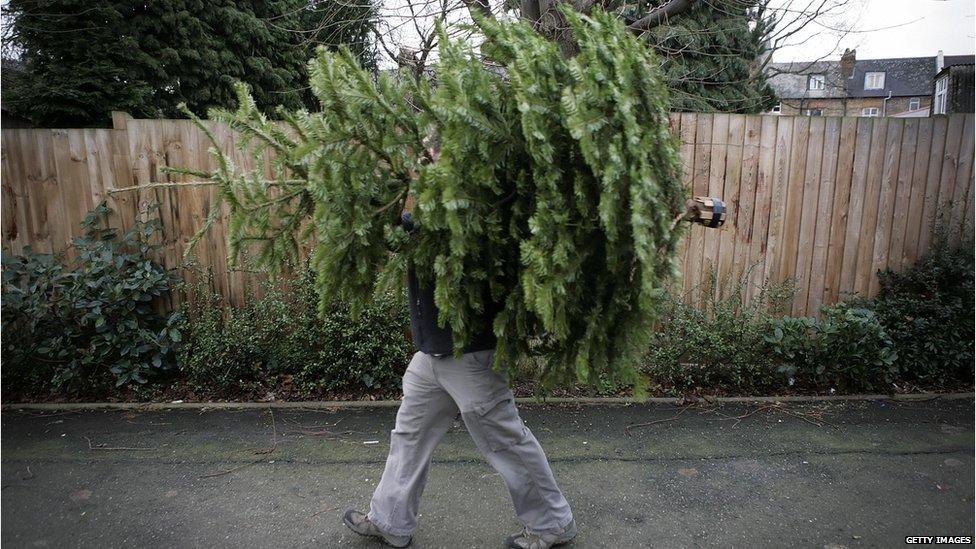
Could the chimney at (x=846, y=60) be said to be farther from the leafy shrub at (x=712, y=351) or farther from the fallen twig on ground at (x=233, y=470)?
the fallen twig on ground at (x=233, y=470)

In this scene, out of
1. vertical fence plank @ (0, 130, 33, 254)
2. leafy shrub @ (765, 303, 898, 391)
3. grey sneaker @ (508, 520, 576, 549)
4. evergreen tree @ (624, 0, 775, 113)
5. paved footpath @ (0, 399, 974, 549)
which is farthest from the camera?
evergreen tree @ (624, 0, 775, 113)

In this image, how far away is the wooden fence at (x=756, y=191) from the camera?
190 inches

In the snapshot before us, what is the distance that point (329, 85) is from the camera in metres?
2.21

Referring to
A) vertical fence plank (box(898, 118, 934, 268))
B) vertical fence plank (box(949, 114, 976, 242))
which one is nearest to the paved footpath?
vertical fence plank (box(898, 118, 934, 268))

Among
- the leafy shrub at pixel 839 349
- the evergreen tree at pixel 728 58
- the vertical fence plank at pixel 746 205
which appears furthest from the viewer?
the evergreen tree at pixel 728 58

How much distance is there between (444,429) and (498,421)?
332mm

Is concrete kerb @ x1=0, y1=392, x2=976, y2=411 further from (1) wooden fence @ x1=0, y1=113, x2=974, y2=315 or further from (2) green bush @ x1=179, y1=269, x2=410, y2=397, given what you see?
(1) wooden fence @ x1=0, y1=113, x2=974, y2=315

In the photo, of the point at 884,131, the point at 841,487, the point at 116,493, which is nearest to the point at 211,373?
the point at 116,493

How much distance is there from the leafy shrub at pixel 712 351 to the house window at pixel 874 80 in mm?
49444

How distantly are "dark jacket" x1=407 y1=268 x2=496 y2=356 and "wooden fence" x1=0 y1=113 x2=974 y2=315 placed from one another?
8.63ft

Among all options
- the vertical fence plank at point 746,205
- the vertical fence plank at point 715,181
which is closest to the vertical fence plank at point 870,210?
the vertical fence plank at point 746,205

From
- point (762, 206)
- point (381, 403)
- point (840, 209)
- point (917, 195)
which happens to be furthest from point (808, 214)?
point (381, 403)

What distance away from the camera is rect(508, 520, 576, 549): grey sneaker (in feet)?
9.27

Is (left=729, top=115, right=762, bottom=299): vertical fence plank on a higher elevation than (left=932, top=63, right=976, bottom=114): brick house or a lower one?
lower
